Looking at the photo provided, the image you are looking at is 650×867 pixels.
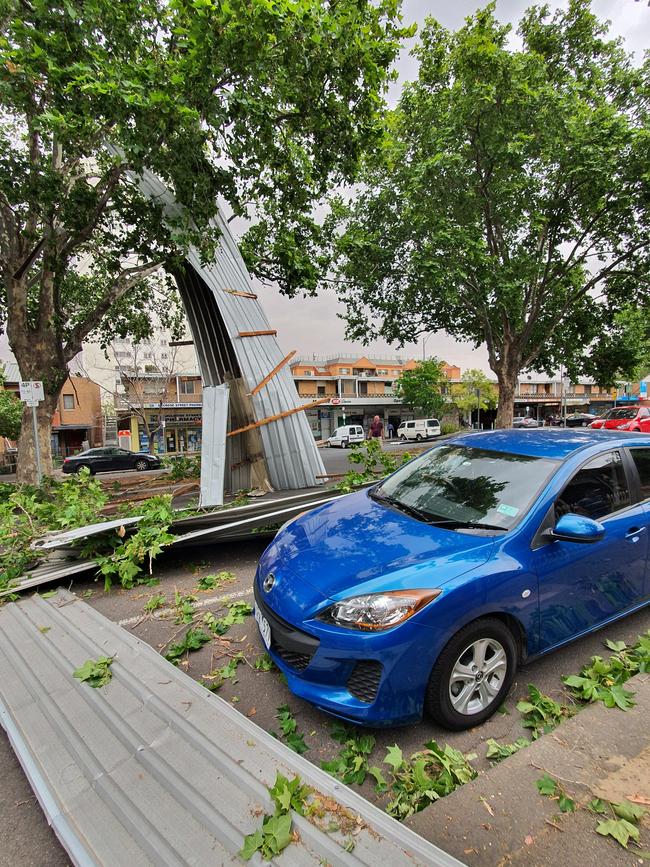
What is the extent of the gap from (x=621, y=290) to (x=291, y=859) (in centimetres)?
1617

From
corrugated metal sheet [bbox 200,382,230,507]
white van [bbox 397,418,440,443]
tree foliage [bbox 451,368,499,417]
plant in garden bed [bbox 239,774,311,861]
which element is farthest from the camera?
tree foliage [bbox 451,368,499,417]

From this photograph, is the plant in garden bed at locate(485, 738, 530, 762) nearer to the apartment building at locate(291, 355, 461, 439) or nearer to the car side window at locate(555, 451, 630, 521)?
the car side window at locate(555, 451, 630, 521)

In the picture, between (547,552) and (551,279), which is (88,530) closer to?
(547,552)

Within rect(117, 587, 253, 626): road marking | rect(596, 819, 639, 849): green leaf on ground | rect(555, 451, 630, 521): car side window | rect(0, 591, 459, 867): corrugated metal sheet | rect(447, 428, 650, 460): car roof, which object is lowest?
rect(117, 587, 253, 626): road marking

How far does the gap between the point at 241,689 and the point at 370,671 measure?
1.02m

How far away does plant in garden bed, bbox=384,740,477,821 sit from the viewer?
5.82ft

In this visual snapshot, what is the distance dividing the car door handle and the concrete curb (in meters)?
1.08

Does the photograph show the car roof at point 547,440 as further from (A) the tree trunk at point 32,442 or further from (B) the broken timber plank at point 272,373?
(A) the tree trunk at point 32,442

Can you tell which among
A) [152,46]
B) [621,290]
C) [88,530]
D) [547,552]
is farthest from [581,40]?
[88,530]

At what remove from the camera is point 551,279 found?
486 inches

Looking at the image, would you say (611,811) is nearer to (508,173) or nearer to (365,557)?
(365,557)

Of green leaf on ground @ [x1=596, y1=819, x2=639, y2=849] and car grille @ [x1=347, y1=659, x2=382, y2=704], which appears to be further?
car grille @ [x1=347, y1=659, x2=382, y2=704]

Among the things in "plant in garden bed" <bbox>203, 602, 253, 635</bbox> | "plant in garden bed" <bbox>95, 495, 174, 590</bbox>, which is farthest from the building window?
"plant in garden bed" <bbox>203, 602, 253, 635</bbox>

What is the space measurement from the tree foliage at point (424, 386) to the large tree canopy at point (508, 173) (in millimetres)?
27184
